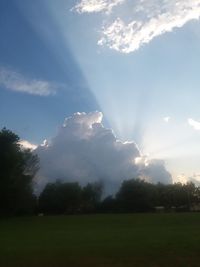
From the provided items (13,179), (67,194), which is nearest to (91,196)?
(67,194)

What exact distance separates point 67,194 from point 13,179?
76834 millimetres

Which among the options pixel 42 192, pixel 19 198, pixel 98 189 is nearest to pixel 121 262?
pixel 19 198

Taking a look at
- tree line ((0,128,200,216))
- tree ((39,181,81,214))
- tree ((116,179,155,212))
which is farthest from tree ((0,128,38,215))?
tree ((116,179,155,212))

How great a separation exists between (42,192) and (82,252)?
5672 inches

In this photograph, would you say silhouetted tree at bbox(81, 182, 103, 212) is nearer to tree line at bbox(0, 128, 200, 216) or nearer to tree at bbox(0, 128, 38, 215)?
tree line at bbox(0, 128, 200, 216)

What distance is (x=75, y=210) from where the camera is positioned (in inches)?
6831

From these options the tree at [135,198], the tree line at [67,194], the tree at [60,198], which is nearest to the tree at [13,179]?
the tree line at [67,194]

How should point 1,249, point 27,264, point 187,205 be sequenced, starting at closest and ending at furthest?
point 27,264
point 1,249
point 187,205

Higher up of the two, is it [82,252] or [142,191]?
[142,191]

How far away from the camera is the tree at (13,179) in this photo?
308 feet

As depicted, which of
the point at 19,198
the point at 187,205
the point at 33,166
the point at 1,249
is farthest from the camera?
the point at 187,205

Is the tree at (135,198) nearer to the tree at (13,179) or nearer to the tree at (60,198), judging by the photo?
the tree at (60,198)

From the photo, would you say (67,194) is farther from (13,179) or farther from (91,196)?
(13,179)

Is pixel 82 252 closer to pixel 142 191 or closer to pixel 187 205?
pixel 142 191
